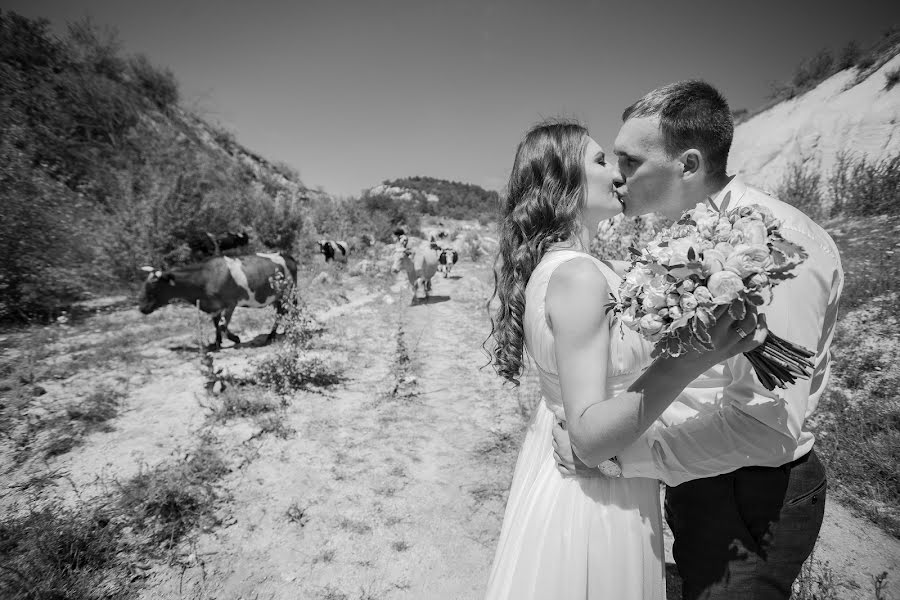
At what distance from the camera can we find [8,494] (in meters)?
3.33

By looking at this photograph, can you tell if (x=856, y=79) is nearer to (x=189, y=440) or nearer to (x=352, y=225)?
(x=189, y=440)

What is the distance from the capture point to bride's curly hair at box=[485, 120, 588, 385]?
164 centimetres

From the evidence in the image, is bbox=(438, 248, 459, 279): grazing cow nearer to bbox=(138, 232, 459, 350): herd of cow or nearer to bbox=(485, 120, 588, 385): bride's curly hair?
bbox=(138, 232, 459, 350): herd of cow

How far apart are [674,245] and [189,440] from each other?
17.2ft

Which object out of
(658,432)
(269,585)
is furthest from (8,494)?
(658,432)

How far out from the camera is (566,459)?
1327 millimetres

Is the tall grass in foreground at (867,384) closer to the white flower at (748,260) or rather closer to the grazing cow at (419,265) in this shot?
the white flower at (748,260)

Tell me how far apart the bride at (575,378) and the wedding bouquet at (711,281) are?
70 millimetres

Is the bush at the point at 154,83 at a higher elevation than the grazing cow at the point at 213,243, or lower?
higher

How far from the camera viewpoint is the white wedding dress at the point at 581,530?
1295 millimetres

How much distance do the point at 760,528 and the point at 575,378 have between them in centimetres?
86

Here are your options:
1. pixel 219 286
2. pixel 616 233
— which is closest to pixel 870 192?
pixel 616 233

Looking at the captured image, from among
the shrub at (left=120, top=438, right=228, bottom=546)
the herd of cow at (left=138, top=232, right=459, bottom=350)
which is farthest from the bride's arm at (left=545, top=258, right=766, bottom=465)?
the herd of cow at (left=138, top=232, right=459, bottom=350)

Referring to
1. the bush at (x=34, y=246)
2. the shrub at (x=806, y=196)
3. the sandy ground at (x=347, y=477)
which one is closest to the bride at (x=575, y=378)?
the sandy ground at (x=347, y=477)
